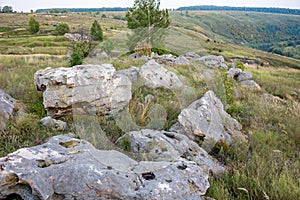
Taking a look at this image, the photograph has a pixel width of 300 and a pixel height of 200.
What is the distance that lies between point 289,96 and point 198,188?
10.6 metres

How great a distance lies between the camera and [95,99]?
5.91 m

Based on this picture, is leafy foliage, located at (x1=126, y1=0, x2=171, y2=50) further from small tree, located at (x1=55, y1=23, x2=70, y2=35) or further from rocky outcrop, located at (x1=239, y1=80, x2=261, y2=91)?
small tree, located at (x1=55, y1=23, x2=70, y2=35)

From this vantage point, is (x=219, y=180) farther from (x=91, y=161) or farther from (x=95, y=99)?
(x=95, y=99)

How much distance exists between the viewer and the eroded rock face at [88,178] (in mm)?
2768

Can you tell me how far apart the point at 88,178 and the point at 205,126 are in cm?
324

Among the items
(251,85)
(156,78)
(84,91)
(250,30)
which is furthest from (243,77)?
(250,30)

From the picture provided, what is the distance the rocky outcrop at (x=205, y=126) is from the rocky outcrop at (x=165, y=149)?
2.17 feet

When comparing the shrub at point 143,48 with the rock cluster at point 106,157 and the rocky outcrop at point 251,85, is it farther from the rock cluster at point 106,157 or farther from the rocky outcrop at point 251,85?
the rock cluster at point 106,157

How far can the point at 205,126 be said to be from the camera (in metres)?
5.36

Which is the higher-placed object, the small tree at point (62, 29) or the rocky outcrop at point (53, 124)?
the small tree at point (62, 29)

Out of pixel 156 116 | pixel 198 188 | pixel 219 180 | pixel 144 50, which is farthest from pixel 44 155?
pixel 144 50

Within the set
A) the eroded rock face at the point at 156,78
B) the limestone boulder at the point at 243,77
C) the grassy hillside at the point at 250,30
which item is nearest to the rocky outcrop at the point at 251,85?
the limestone boulder at the point at 243,77

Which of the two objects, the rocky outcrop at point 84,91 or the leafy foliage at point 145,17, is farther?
the leafy foliage at point 145,17

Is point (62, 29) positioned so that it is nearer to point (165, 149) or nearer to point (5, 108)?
point (5, 108)
